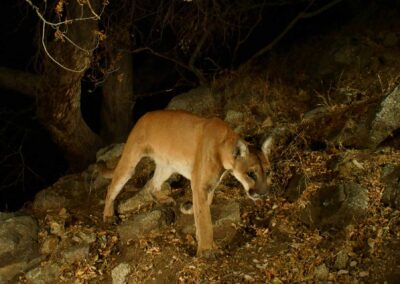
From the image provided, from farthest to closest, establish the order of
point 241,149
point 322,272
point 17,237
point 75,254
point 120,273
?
point 17,237, point 75,254, point 120,273, point 241,149, point 322,272

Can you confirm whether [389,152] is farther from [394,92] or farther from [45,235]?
[45,235]

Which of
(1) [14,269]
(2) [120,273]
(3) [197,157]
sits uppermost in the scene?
(3) [197,157]

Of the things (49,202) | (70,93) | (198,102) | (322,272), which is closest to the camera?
(322,272)

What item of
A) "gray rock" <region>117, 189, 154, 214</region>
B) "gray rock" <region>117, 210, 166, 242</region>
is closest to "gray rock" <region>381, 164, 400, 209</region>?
"gray rock" <region>117, 210, 166, 242</region>

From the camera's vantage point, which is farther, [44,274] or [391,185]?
[44,274]

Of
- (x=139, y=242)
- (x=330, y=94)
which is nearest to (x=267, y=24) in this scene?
(x=330, y=94)

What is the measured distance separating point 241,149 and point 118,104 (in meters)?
4.14

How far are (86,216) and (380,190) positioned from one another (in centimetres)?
369

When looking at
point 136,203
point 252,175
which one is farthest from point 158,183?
point 252,175

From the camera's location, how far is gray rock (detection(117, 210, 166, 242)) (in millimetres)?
6184

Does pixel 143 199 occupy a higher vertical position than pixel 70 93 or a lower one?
lower

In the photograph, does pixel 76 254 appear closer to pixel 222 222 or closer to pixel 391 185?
pixel 222 222

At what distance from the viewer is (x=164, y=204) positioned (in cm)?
668

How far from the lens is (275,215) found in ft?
19.4
